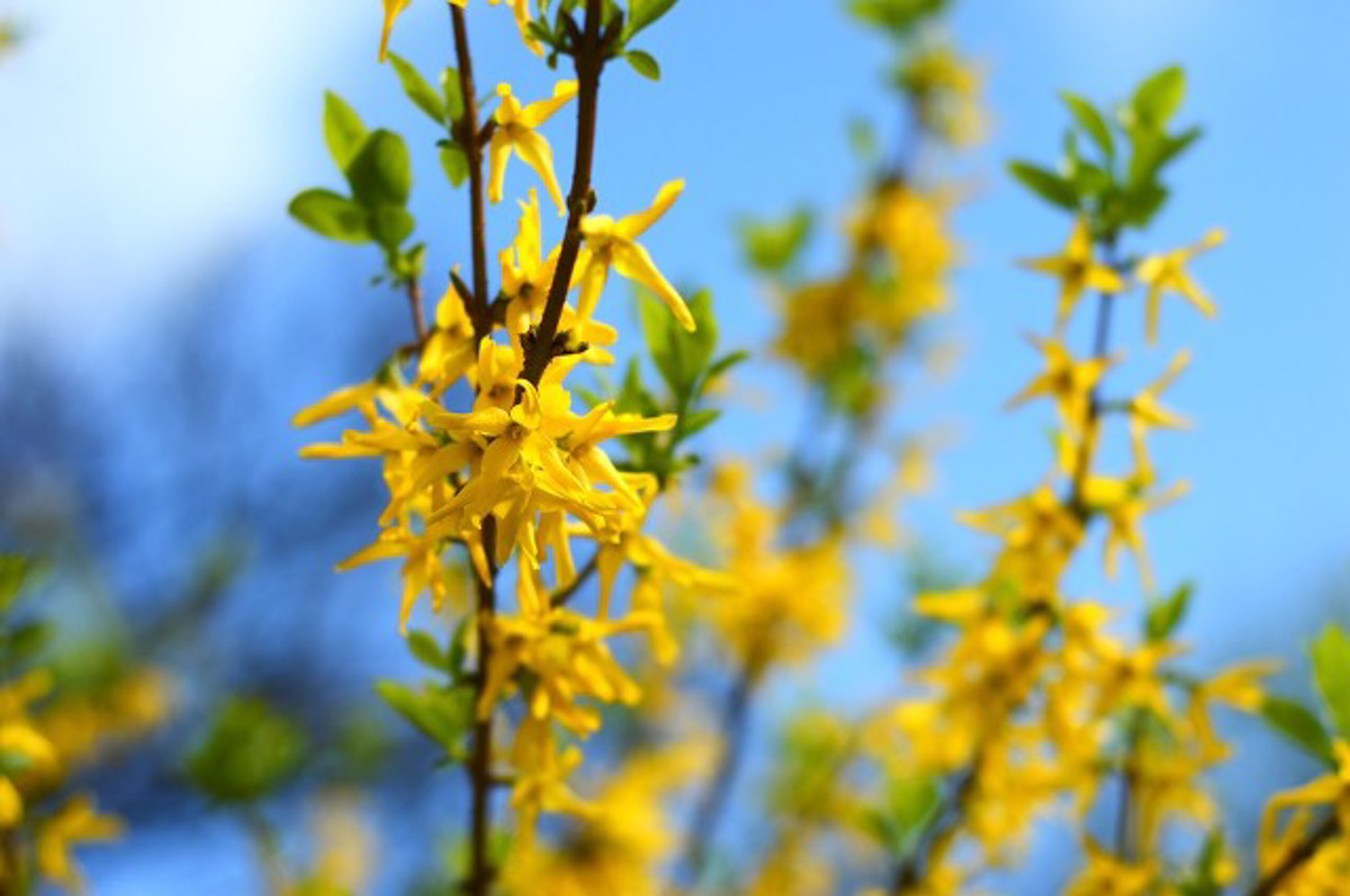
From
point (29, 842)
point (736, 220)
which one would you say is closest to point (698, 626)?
point (736, 220)

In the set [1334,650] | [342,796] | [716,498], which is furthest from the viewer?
[342,796]

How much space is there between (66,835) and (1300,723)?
1706mm

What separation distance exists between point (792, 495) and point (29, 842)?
7.70ft

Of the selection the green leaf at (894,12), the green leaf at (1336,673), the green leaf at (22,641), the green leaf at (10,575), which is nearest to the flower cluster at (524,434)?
the green leaf at (10,575)

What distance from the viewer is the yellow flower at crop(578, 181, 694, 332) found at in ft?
→ 3.55

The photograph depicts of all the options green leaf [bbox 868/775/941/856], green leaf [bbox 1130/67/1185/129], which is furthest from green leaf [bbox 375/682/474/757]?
green leaf [bbox 1130/67/1185/129]

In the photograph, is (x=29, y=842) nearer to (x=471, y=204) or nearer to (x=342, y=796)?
(x=471, y=204)

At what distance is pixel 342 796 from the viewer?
609 cm

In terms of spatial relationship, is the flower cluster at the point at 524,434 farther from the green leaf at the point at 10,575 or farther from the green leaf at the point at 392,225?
the green leaf at the point at 10,575

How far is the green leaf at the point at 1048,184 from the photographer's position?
1.83 m

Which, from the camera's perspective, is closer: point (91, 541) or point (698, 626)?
point (698, 626)

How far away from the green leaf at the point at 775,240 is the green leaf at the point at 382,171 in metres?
2.65

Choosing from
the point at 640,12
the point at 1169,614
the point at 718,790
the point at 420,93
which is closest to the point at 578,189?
the point at 640,12

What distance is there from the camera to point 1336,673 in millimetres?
1629
